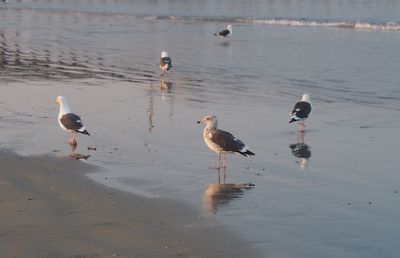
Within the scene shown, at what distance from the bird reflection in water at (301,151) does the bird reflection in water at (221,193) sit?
5.26ft

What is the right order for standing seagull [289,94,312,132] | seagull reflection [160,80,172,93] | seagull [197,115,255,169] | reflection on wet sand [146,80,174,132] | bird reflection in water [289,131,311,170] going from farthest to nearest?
seagull reflection [160,80,172,93] < reflection on wet sand [146,80,174,132] < standing seagull [289,94,312,132] < bird reflection in water [289,131,311,170] < seagull [197,115,255,169]

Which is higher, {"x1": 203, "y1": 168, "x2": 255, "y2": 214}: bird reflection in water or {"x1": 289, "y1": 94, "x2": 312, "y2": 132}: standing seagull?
{"x1": 289, "y1": 94, "x2": 312, "y2": 132}: standing seagull

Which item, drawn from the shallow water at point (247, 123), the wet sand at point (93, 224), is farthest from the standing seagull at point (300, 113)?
the wet sand at point (93, 224)

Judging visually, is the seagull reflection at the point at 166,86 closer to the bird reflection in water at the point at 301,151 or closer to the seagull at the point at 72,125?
the seagull at the point at 72,125

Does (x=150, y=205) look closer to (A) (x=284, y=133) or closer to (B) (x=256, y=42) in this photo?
(A) (x=284, y=133)

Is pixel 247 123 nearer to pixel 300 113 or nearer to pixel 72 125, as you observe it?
pixel 300 113

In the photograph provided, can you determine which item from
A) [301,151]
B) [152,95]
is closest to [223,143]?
[301,151]

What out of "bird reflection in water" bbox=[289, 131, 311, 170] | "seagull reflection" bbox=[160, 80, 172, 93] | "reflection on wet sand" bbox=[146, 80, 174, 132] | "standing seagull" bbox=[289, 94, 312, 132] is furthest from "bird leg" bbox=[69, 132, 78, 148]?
"seagull reflection" bbox=[160, 80, 172, 93]

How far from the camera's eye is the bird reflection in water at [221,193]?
10.4 metres

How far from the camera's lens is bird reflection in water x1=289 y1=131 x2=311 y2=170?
1309cm

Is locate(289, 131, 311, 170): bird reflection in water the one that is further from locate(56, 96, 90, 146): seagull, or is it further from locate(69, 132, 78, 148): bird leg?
locate(69, 132, 78, 148): bird leg

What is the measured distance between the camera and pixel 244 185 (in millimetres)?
11555

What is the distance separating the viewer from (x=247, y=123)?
648 inches

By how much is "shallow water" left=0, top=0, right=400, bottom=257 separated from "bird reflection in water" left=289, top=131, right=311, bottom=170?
2.7 inches
